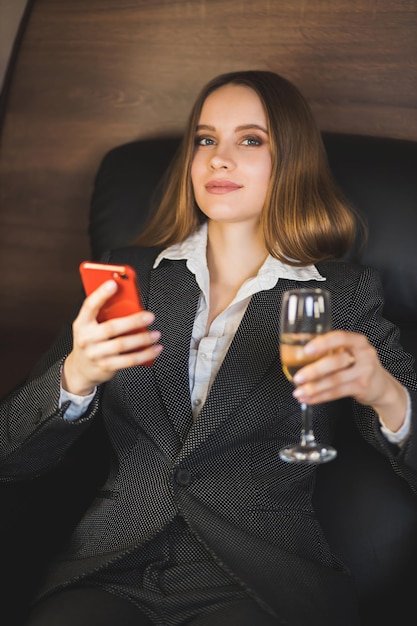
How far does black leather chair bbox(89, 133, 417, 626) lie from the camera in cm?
163

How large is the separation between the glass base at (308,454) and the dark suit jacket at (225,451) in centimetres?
19

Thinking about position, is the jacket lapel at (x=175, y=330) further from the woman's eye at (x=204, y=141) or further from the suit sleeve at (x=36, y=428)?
the woman's eye at (x=204, y=141)

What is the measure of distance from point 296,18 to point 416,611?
1604mm

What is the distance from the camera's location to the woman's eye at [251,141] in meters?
1.88

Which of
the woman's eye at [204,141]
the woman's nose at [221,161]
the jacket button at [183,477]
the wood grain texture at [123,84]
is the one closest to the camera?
the jacket button at [183,477]

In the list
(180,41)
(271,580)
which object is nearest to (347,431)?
(271,580)

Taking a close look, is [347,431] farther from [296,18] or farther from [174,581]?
[296,18]

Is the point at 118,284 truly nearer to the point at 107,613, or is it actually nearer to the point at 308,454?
the point at 308,454

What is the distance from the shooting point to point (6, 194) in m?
2.62

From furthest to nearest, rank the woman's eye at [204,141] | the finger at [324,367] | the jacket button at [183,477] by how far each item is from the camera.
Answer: the woman's eye at [204,141], the jacket button at [183,477], the finger at [324,367]

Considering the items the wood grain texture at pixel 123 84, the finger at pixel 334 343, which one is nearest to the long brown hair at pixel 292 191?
the wood grain texture at pixel 123 84

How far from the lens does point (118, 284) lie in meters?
1.31

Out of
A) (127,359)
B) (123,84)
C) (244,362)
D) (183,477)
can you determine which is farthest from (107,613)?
(123,84)

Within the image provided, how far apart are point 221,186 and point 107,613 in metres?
0.93
